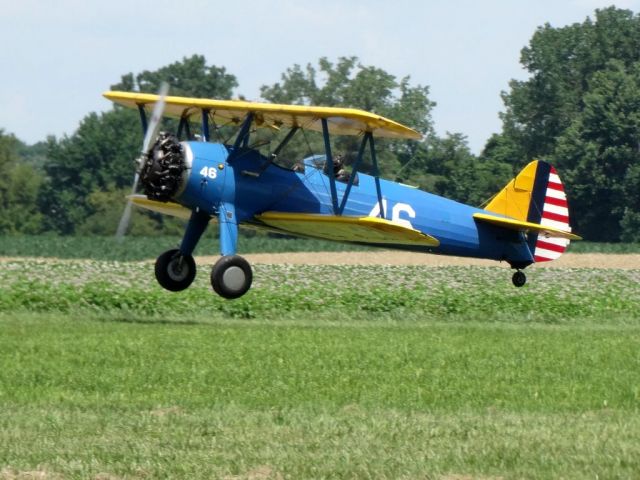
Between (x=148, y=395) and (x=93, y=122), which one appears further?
(x=93, y=122)

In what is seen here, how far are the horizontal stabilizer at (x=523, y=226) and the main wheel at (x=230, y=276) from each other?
5316 mm

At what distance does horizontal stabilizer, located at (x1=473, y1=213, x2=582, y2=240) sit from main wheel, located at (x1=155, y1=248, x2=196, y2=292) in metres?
5.47

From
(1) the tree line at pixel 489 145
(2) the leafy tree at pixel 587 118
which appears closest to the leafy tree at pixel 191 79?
(1) the tree line at pixel 489 145

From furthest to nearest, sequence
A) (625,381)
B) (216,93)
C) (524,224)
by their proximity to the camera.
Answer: (216,93) < (524,224) < (625,381)

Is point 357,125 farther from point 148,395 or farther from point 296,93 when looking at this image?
point 296,93

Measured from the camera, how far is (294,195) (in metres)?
21.3

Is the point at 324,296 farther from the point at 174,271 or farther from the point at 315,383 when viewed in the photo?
the point at 315,383

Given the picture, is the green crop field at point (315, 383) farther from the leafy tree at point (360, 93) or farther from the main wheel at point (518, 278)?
the leafy tree at point (360, 93)

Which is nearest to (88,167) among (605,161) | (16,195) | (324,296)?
(16,195)

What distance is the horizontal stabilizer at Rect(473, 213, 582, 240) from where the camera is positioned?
76.5ft

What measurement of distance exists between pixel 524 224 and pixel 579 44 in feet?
220

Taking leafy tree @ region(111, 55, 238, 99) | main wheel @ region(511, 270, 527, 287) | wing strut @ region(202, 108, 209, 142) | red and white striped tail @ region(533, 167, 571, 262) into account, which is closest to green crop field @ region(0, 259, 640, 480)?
main wheel @ region(511, 270, 527, 287)

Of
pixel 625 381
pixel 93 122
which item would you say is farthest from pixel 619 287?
pixel 93 122

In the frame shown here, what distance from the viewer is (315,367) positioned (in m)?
15.8
